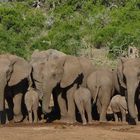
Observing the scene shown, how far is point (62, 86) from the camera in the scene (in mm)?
16172

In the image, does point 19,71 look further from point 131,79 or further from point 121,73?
point 131,79

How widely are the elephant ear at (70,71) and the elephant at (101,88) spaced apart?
19.3 inches

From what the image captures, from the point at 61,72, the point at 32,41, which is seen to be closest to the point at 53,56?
the point at 61,72

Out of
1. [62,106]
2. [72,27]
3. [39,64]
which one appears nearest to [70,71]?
[39,64]

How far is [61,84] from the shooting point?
53.0 feet

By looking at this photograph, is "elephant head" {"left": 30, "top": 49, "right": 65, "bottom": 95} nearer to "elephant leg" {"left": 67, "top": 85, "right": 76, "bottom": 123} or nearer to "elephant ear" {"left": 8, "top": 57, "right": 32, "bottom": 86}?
"elephant ear" {"left": 8, "top": 57, "right": 32, "bottom": 86}

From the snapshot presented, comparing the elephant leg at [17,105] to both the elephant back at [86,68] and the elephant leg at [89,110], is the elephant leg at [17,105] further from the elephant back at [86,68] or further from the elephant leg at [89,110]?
the elephant back at [86,68]

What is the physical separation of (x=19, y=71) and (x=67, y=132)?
333 centimetres

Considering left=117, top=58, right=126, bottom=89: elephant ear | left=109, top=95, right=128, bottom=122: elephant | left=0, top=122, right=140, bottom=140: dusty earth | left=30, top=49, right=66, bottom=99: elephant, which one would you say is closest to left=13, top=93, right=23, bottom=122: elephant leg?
left=30, top=49, right=66, bottom=99: elephant

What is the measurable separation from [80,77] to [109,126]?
207 cm

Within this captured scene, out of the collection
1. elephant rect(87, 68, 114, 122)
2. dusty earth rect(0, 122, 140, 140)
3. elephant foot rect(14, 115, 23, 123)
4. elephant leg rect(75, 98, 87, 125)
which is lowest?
dusty earth rect(0, 122, 140, 140)

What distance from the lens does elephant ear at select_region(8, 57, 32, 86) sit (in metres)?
16.0

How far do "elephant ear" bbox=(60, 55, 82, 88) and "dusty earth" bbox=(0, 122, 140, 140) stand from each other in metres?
1.29

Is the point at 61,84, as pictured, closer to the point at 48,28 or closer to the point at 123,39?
Answer: the point at 123,39
